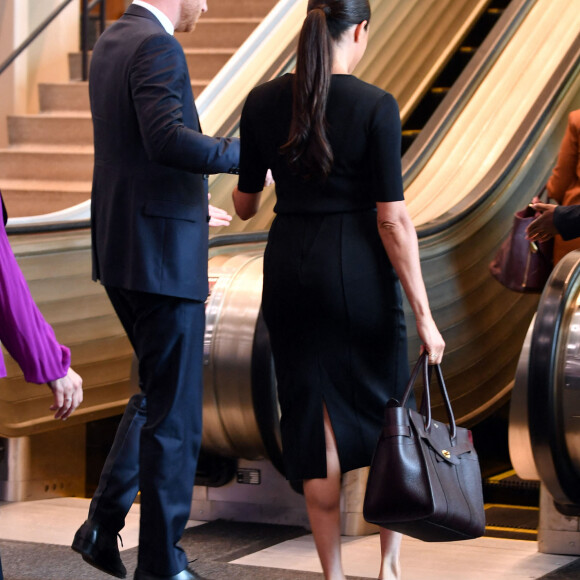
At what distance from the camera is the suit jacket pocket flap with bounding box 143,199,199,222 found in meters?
2.59

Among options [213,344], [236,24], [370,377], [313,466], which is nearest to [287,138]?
[370,377]

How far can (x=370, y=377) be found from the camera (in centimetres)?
251

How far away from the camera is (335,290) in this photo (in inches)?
97.3

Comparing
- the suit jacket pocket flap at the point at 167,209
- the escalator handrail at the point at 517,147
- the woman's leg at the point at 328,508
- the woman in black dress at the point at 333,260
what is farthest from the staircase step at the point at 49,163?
the woman's leg at the point at 328,508

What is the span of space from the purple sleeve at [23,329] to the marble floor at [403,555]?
4.94 ft

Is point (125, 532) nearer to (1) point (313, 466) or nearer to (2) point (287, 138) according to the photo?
(1) point (313, 466)

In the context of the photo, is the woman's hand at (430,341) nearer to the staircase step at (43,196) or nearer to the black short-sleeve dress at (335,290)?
the black short-sleeve dress at (335,290)

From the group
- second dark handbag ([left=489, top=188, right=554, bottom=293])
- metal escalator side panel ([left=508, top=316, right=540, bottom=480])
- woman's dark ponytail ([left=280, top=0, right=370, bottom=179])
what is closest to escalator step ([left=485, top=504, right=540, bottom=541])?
metal escalator side panel ([left=508, top=316, right=540, bottom=480])

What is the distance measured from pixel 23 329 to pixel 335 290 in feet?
3.29

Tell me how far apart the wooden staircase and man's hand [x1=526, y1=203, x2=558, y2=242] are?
10.7 ft

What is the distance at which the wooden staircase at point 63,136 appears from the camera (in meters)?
6.43

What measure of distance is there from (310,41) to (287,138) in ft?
0.73

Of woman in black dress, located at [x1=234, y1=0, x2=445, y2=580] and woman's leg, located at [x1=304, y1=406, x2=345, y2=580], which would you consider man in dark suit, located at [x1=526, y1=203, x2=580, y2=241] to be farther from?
woman's leg, located at [x1=304, y1=406, x2=345, y2=580]

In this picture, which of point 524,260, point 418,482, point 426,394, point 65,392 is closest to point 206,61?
point 524,260
